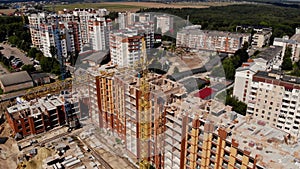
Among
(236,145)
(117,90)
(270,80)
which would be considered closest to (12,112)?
(117,90)

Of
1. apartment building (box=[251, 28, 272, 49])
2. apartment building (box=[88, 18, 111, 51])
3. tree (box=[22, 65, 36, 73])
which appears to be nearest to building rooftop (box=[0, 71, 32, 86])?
tree (box=[22, 65, 36, 73])

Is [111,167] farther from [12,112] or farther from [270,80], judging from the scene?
[270,80]

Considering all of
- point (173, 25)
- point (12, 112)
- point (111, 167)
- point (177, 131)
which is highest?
point (173, 25)

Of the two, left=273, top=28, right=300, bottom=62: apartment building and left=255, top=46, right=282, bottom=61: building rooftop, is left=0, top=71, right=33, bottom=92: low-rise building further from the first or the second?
left=273, top=28, right=300, bottom=62: apartment building

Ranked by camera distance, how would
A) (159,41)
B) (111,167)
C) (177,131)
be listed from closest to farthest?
(177,131), (111,167), (159,41)

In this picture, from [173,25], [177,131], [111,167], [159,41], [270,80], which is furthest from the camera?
[173,25]

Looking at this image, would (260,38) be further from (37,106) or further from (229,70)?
(37,106)

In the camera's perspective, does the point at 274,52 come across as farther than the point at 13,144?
Yes
